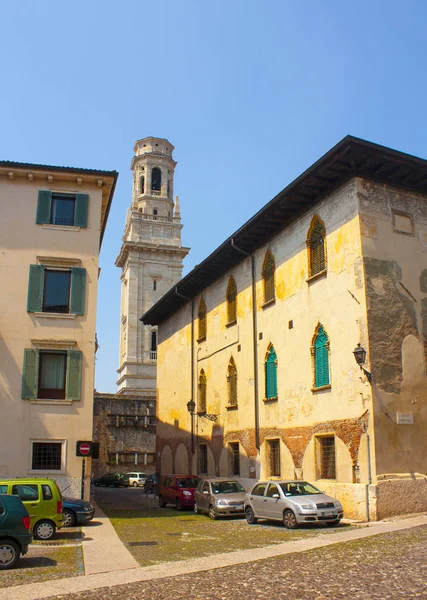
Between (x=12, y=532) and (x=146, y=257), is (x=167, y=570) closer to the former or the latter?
(x=12, y=532)

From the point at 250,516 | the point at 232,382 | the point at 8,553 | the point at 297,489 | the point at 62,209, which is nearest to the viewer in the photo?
the point at 8,553

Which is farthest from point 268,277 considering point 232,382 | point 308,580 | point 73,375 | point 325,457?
point 308,580

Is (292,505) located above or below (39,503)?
below

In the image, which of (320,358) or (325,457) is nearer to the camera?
(325,457)

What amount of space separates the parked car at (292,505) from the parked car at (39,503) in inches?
221

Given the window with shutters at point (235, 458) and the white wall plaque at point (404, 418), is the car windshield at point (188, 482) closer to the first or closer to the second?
the window with shutters at point (235, 458)

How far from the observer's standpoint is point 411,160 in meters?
19.6

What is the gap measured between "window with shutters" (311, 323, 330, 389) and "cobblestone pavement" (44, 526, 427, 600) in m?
8.52

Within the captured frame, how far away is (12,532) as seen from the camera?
11.3 m

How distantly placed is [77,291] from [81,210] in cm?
320

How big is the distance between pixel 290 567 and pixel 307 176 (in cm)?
1318

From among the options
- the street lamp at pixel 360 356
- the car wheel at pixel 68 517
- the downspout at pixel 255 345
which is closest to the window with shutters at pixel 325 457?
the street lamp at pixel 360 356

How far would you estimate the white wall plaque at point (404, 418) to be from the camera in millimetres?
18469

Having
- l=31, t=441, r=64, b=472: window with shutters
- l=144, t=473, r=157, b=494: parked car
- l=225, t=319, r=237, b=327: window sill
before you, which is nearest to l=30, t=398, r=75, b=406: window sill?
l=31, t=441, r=64, b=472: window with shutters
